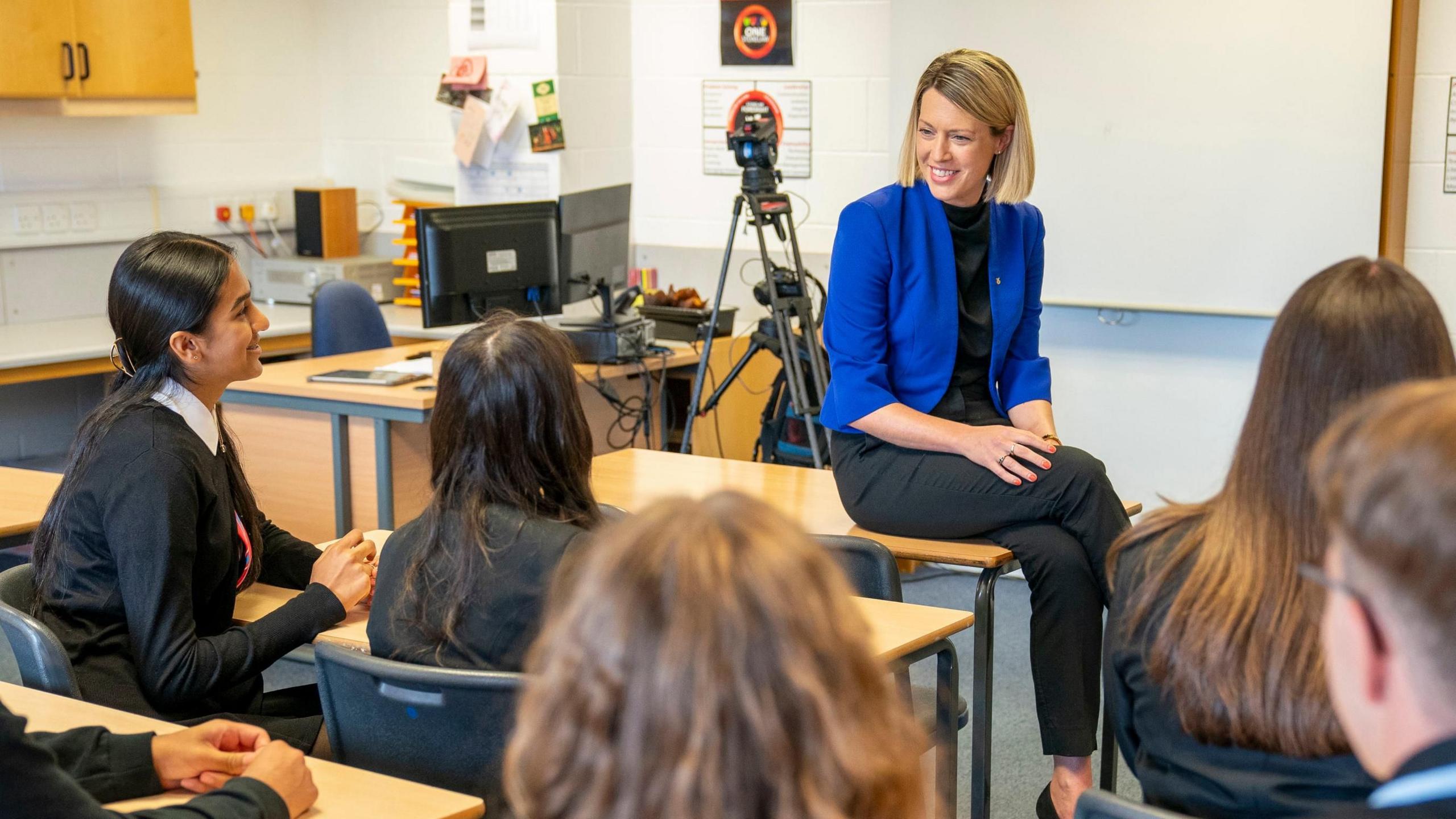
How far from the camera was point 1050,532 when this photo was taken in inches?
86.8

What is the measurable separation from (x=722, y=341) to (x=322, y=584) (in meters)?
2.32

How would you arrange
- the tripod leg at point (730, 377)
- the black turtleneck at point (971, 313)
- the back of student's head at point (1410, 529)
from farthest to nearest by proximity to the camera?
the tripod leg at point (730, 377) < the black turtleneck at point (971, 313) < the back of student's head at point (1410, 529)

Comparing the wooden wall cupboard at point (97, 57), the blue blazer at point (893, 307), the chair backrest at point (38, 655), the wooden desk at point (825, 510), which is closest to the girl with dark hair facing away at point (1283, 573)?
the wooden desk at point (825, 510)

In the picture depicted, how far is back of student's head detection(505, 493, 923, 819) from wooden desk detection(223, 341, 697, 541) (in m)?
2.55

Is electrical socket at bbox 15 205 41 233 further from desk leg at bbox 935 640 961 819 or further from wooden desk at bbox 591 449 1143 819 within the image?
desk leg at bbox 935 640 961 819

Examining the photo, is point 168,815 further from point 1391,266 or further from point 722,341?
point 722,341

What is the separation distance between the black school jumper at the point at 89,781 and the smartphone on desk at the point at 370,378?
2066mm

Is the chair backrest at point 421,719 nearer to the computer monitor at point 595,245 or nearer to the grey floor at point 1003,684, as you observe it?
the grey floor at point 1003,684

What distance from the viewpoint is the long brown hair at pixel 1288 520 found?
1.20m

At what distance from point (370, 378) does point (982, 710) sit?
6.19ft

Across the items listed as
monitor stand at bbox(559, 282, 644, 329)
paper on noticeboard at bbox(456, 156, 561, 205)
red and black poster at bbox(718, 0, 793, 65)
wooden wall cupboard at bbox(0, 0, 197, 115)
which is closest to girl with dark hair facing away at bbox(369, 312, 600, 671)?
monitor stand at bbox(559, 282, 644, 329)

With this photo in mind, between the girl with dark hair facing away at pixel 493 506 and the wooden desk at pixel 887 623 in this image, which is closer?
the girl with dark hair facing away at pixel 493 506

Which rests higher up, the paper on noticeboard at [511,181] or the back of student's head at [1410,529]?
the paper on noticeboard at [511,181]

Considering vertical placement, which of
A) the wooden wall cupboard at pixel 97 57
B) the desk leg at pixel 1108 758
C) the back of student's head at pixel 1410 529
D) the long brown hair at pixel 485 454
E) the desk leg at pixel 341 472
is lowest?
the desk leg at pixel 1108 758
